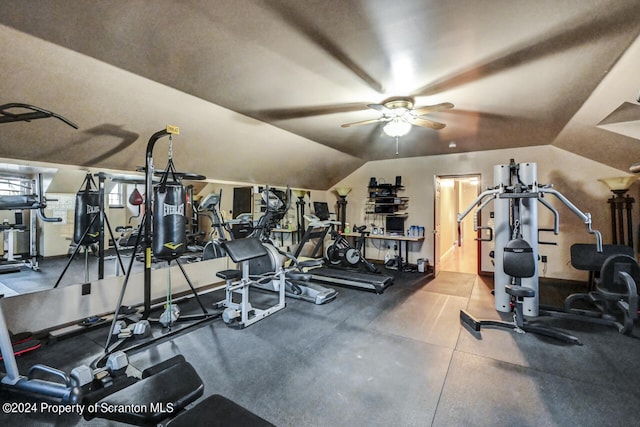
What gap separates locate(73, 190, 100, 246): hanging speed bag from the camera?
339 centimetres

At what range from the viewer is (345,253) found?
6305 millimetres

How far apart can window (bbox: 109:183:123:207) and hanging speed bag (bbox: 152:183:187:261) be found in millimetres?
1177

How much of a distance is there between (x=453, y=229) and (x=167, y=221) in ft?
30.6

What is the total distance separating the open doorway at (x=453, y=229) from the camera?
21.0 ft

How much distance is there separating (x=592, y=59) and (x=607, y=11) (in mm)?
707

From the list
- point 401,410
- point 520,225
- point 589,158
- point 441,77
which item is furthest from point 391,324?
point 589,158

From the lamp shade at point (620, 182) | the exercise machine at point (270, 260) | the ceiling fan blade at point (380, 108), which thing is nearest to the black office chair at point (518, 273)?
the ceiling fan blade at point (380, 108)

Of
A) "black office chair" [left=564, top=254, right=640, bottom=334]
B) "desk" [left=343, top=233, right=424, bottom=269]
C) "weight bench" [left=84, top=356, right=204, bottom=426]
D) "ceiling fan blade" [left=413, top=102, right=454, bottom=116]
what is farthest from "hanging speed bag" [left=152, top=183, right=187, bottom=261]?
"black office chair" [left=564, top=254, right=640, bottom=334]

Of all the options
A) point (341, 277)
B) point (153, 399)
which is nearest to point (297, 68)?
point (153, 399)

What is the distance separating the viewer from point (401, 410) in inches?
81.3

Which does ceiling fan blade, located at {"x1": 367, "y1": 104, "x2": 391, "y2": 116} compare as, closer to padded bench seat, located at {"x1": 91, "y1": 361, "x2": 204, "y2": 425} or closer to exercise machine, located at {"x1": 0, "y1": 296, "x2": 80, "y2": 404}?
padded bench seat, located at {"x1": 91, "y1": 361, "x2": 204, "y2": 425}

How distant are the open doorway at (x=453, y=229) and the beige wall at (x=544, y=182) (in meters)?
0.27

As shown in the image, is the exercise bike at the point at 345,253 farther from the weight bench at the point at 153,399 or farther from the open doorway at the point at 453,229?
the weight bench at the point at 153,399

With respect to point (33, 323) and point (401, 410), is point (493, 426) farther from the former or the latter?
point (33, 323)
